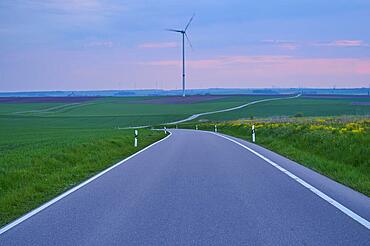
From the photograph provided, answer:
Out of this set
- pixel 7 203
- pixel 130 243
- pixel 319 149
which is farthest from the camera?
pixel 319 149

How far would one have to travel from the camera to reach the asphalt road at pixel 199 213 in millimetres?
6695

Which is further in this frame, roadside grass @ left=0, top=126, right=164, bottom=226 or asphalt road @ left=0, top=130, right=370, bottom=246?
roadside grass @ left=0, top=126, right=164, bottom=226

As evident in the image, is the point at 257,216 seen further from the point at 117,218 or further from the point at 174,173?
the point at 174,173

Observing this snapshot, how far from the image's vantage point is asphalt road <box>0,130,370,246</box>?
22.0ft

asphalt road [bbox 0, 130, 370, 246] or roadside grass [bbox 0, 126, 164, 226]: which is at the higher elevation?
asphalt road [bbox 0, 130, 370, 246]

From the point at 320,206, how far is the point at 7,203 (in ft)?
17.9

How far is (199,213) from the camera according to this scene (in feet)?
27.1

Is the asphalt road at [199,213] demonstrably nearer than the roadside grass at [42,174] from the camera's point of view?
Yes

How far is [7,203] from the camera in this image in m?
9.45

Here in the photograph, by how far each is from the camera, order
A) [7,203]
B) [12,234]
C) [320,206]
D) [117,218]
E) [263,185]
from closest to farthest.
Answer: [12,234] < [117,218] < [320,206] < [7,203] < [263,185]

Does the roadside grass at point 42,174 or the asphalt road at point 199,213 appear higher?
the asphalt road at point 199,213

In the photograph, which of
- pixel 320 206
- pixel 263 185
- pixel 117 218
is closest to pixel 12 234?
pixel 117 218

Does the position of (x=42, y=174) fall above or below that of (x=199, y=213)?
below

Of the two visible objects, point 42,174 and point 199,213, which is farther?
point 42,174
